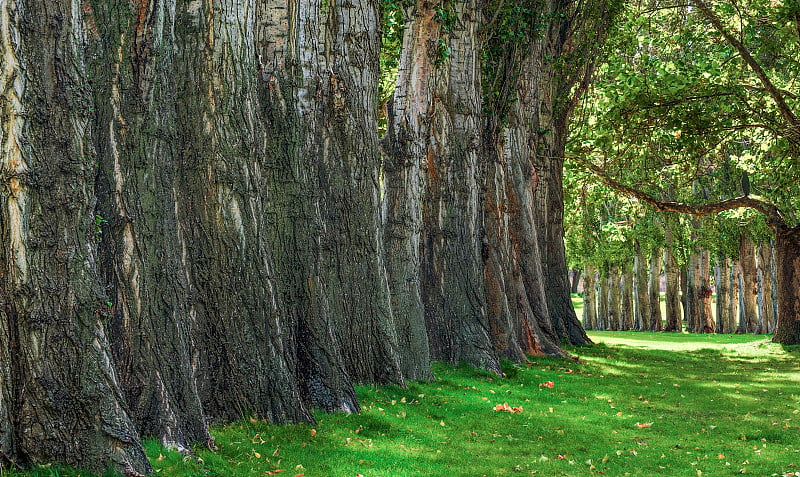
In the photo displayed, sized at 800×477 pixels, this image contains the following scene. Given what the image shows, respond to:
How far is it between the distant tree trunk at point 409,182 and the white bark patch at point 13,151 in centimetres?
Result: 742

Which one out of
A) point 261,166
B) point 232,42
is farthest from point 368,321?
point 232,42

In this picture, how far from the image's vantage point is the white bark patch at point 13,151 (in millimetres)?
6141

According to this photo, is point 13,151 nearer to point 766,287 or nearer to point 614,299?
point 766,287

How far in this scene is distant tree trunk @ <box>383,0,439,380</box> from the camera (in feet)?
43.2

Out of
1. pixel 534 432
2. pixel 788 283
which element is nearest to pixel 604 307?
pixel 788 283

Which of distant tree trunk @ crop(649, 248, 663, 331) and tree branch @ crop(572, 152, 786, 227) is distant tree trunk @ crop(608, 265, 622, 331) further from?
tree branch @ crop(572, 152, 786, 227)

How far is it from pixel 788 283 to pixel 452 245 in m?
13.0

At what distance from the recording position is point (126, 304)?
24.1ft

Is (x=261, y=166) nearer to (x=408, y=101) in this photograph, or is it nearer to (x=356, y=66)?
(x=356, y=66)

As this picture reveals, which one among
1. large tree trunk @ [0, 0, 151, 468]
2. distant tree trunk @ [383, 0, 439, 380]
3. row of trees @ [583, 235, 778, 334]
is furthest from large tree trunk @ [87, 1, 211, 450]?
row of trees @ [583, 235, 778, 334]

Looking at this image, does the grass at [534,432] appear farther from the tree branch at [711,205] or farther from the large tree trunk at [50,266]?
the tree branch at [711,205]

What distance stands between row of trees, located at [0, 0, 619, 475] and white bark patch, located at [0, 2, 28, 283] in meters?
0.01

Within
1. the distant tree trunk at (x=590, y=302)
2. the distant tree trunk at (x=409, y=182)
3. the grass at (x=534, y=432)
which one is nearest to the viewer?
the grass at (x=534, y=432)

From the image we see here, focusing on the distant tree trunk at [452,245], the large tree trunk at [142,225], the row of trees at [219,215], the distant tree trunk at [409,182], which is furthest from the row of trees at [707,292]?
the large tree trunk at [142,225]
